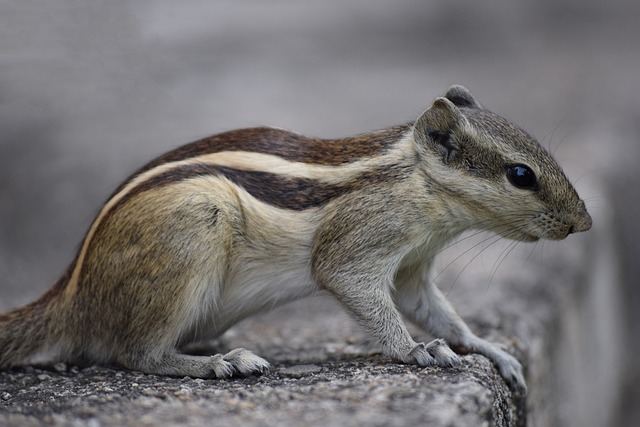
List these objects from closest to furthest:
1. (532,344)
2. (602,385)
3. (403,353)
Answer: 1. (403,353)
2. (532,344)
3. (602,385)

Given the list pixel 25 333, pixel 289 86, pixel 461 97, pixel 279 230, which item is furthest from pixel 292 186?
pixel 289 86

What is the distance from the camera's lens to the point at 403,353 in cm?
479

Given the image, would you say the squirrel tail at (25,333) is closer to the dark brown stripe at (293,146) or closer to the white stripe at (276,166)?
the white stripe at (276,166)

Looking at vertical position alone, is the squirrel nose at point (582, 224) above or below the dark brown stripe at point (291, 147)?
below

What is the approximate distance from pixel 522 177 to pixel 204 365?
1.94 m

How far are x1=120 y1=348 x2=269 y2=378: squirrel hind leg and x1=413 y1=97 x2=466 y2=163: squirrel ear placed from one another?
4.80 ft

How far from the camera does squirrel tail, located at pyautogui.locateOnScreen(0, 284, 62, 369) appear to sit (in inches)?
199

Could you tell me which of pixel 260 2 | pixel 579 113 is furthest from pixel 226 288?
pixel 260 2

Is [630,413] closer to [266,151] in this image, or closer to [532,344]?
[532,344]

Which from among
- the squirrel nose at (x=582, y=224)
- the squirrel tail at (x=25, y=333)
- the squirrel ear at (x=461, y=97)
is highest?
the squirrel ear at (x=461, y=97)

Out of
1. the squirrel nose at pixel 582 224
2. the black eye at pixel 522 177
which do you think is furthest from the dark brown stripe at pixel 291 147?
the squirrel nose at pixel 582 224

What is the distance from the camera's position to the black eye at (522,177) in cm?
483

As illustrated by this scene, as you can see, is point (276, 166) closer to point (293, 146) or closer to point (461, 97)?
point (293, 146)

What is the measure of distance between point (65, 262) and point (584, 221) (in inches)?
220
